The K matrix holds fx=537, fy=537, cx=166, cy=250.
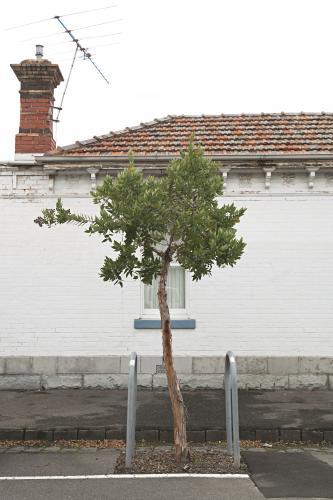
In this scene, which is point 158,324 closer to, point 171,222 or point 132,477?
point 171,222

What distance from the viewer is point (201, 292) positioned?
973cm

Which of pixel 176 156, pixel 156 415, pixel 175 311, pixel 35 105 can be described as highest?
pixel 35 105

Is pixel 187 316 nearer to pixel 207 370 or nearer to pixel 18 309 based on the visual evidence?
pixel 207 370

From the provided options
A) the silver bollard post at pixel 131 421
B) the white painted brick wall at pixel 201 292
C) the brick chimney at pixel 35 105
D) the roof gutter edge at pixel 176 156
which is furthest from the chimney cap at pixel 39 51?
the silver bollard post at pixel 131 421

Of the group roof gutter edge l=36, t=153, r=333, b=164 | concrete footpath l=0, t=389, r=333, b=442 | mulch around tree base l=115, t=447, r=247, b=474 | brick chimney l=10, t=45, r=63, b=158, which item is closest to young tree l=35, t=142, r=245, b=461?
mulch around tree base l=115, t=447, r=247, b=474

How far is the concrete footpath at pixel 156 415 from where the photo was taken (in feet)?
21.8

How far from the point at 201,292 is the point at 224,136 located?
342 cm

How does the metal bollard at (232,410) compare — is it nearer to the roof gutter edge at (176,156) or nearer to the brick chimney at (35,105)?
the roof gutter edge at (176,156)

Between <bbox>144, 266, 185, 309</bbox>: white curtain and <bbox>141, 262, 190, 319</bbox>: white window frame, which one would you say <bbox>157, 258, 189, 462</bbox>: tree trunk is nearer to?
<bbox>141, 262, 190, 319</bbox>: white window frame

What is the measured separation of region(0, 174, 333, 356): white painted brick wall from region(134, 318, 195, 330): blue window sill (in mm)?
100

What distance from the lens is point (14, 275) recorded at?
9781 mm

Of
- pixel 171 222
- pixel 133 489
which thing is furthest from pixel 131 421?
pixel 171 222

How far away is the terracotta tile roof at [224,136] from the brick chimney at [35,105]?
0.62m

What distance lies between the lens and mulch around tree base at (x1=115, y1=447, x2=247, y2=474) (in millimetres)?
5414
